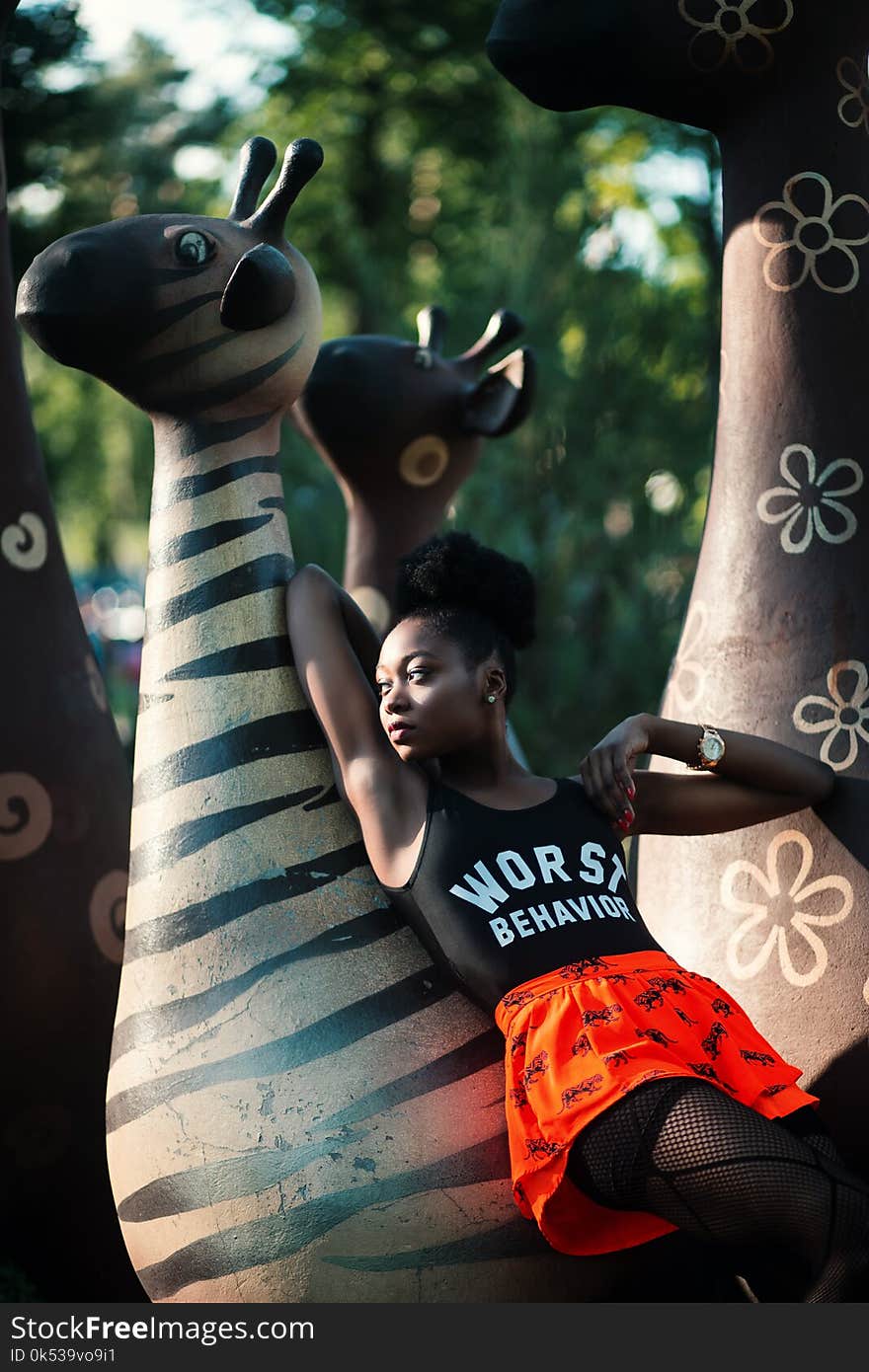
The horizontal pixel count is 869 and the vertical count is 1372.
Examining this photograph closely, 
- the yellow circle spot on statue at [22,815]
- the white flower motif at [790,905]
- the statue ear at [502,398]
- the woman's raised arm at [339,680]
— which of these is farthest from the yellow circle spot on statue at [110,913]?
the statue ear at [502,398]

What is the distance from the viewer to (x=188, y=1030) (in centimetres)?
186

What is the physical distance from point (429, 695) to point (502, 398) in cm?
163

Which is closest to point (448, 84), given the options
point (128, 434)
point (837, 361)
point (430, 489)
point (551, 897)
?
point (128, 434)

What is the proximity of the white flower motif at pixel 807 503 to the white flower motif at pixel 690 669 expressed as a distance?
0.63ft

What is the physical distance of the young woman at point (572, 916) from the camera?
1620 mm

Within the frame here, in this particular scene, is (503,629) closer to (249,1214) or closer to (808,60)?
(249,1214)

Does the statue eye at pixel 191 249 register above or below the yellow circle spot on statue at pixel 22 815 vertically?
above

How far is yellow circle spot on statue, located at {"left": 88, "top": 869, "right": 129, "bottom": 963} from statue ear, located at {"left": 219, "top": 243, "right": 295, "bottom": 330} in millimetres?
929

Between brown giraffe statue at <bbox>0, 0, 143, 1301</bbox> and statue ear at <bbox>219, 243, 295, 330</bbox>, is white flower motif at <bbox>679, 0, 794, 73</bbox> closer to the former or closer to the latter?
statue ear at <bbox>219, 243, 295, 330</bbox>

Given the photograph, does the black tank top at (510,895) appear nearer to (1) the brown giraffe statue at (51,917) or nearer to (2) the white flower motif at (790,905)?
(2) the white flower motif at (790,905)

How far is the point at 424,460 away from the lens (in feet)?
11.1

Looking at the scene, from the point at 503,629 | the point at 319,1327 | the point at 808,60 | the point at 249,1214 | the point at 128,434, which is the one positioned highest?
the point at 128,434

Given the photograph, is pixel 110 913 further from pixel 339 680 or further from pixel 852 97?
pixel 852 97

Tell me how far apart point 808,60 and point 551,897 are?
4.83ft
